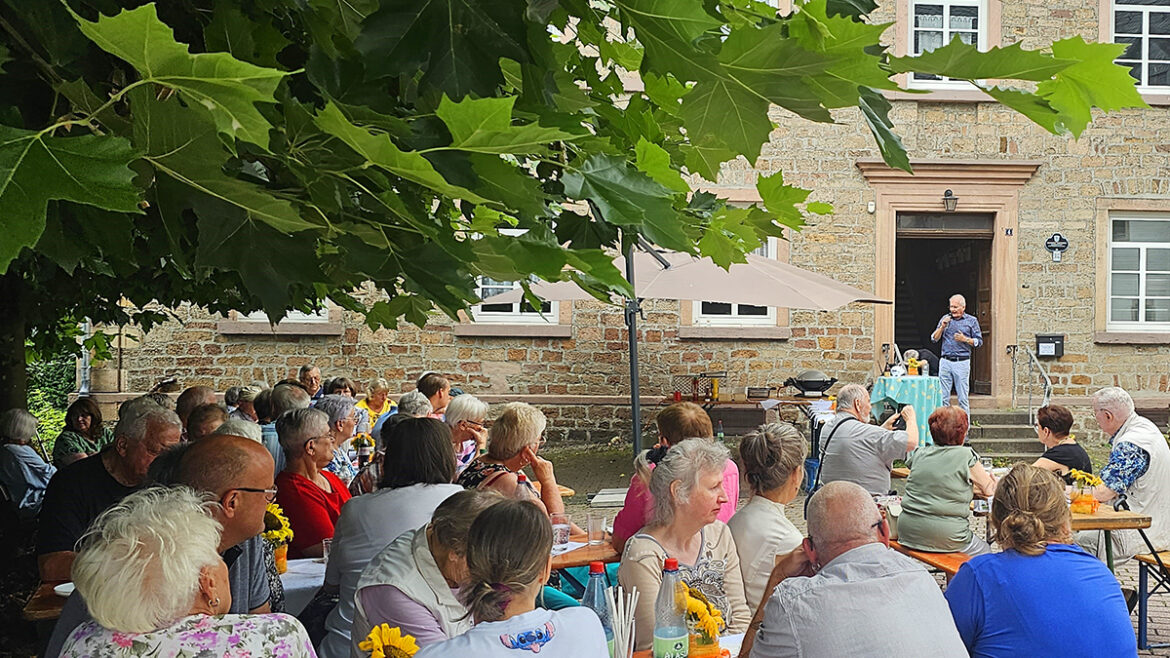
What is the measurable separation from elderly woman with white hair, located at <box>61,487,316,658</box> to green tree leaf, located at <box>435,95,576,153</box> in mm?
1910

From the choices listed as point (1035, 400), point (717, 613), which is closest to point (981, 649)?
point (717, 613)

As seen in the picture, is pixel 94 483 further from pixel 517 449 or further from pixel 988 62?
pixel 988 62

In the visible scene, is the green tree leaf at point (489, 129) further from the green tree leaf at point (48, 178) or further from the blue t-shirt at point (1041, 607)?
the blue t-shirt at point (1041, 607)

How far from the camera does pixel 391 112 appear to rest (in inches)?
58.1

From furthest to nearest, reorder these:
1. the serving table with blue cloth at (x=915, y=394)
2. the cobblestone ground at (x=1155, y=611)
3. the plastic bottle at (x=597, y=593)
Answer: the serving table with blue cloth at (x=915, y=394) < the cobblestone ground at (x=1155, y=611) < the plastic bottle at (x=597, y=593)

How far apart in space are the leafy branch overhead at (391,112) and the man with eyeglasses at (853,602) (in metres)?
1.51

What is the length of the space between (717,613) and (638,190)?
2.61 m

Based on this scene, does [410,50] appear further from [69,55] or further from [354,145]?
[69,55]

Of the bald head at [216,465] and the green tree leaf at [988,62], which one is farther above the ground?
the green tree leaf at [988,62]

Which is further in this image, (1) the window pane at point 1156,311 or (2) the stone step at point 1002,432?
(1) the window pane at point 1156,311

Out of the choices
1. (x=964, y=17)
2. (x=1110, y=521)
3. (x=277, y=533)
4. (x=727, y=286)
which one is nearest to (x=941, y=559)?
(x=1110, y=521)

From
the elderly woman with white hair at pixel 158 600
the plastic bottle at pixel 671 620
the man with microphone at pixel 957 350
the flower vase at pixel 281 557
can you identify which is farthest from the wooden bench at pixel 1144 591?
the man with microphone at pixel 957 350

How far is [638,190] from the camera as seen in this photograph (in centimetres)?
150

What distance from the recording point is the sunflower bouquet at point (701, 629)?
3.64 metres
